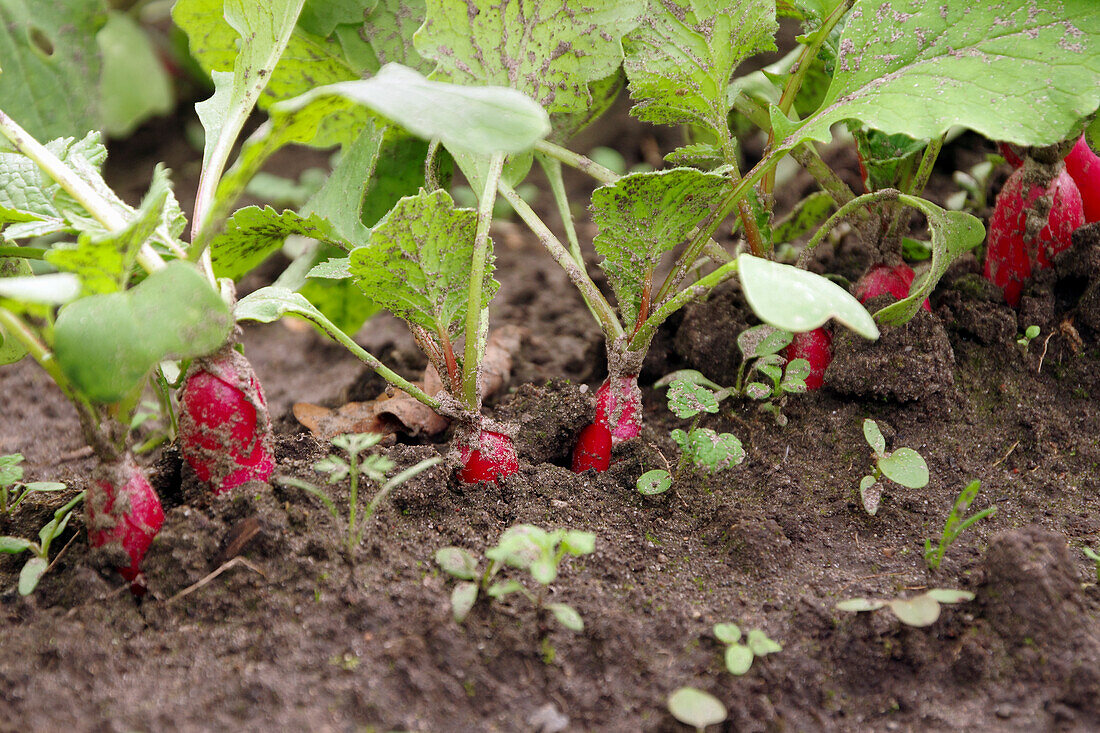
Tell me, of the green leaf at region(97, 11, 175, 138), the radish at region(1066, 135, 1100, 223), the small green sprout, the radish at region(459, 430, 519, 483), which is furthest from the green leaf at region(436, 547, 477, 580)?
the green leaf at region(97, 11, 175, 138)

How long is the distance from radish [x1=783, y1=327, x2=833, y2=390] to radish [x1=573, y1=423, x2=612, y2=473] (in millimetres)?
381

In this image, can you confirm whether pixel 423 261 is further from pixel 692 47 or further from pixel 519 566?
pixel 692 47

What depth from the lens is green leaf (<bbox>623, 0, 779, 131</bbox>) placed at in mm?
1364

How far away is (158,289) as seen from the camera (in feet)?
3.13

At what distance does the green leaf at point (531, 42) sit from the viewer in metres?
1.34

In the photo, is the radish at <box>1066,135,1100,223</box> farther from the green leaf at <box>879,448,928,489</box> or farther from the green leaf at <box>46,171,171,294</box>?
the green leaf at <box>46,171,171,294</box>

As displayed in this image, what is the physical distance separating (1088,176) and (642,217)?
94 centimetres

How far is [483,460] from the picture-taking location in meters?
1.32

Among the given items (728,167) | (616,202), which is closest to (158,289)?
(616,202)

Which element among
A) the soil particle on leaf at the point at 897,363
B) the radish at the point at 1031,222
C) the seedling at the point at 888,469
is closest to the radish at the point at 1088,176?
the radish at the point at 1031,222

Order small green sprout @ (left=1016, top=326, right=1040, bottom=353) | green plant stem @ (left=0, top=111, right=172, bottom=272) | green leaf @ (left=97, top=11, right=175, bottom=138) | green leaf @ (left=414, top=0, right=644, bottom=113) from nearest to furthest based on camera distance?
green plant stem @ (left=0, top=111, right=172, bottom=272), green leaf @ (left=414, top=0, right=644, bottom=113), small green sprout @ (left=1016, top=326, right=1040, bottom=353), green leaf @ (left=97, top=11, right=175, bottom=138)

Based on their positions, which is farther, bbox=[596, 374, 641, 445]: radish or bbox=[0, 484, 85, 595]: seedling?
bbox=[596, 374, 641, 445]: radish

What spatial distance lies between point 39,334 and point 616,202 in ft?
2.79

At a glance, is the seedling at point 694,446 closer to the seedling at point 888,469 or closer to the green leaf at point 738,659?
the seedling at point 888,469
